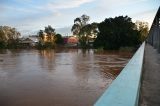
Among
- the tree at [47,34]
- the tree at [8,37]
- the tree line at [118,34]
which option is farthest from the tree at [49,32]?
the tree line at [118,34]

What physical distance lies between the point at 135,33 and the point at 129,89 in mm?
51551

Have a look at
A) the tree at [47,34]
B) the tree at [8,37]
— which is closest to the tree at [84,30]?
the tree at [47,34]

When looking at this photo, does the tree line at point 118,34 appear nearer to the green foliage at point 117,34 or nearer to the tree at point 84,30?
the green foliage at point 117,34

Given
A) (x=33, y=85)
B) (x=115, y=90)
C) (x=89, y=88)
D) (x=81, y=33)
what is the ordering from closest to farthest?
1. (x=115, y=90)
2. (x=89, y=88)
3. (x=33, y=85)
4. (x=81, y=33)

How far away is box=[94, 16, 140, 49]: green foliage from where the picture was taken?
5231 centimetres

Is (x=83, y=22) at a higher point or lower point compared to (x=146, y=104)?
higher

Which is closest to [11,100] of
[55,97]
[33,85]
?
[55,97]

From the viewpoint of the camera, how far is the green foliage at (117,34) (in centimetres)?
Result: 5231

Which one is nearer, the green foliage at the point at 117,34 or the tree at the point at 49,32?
the green foliage at the point at 117,34

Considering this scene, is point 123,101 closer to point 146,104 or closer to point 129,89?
point 129,89

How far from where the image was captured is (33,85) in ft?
Result: 32.6

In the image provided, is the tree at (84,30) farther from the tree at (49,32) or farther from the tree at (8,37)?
the tree at (8,37)

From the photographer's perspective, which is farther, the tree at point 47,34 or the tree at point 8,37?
the tree at point 47,34

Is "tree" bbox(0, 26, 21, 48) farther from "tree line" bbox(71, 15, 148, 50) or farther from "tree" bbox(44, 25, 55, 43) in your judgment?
"tree line" bbox(71, 15, 148, 50)
